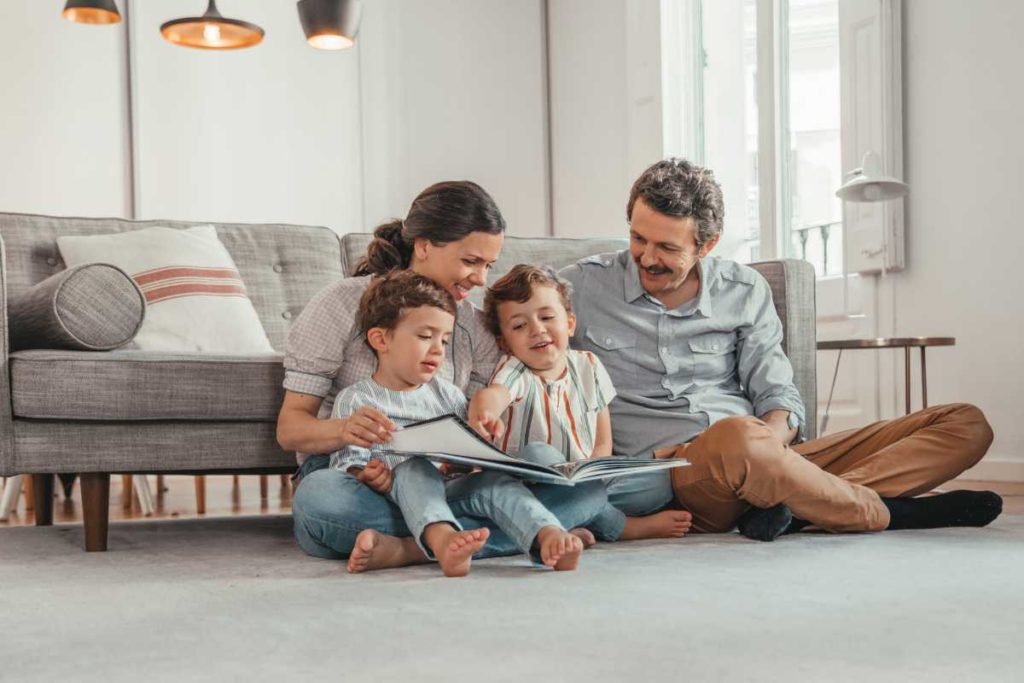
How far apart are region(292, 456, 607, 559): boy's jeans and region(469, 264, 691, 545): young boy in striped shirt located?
136 mm

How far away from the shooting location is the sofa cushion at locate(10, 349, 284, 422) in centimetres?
221

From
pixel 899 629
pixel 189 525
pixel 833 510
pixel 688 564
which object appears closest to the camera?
pixel 899 629

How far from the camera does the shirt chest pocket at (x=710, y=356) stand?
2.42 m

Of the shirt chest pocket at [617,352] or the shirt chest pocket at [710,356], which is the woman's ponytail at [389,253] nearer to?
the shirt chest pocket at [617,352]

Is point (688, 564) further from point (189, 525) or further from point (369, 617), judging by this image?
point (189, 525)

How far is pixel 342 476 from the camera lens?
1.99m

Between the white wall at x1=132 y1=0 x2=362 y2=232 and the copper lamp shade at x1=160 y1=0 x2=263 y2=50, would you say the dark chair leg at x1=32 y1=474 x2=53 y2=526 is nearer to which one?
the copper lamp shade at x1=160 y1=0 x2=263 y2=50

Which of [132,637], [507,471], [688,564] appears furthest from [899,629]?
[132,637]

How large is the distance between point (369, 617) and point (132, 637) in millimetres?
276

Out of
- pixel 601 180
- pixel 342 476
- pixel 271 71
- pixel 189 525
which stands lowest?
pixel 189 525

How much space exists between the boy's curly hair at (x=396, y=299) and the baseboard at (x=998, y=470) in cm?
218

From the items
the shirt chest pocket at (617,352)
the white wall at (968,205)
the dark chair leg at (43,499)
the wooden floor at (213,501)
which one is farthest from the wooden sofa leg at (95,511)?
the white wall at (968,205)

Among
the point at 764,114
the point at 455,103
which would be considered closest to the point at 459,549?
the point at 764,114

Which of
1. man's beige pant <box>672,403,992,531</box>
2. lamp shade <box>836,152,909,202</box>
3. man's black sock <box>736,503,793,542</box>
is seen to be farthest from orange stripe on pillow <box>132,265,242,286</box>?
lamp shade <box>836,152,909,202</box>
